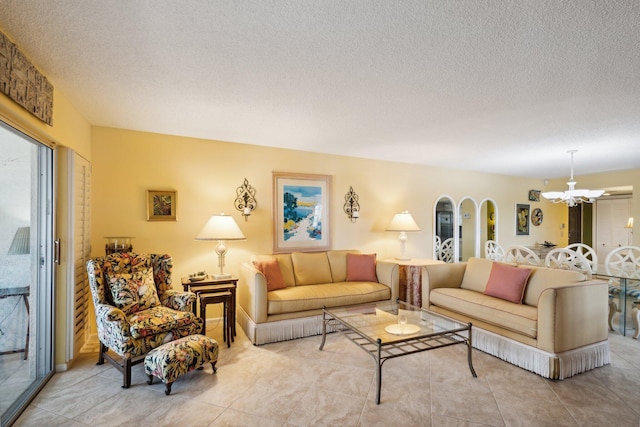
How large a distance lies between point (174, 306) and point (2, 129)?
6.00ft

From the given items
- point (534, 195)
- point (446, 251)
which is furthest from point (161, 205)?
point (534, 195)

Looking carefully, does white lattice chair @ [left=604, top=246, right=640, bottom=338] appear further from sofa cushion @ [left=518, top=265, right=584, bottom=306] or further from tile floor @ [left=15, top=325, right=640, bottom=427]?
sofa cushion @ [left=518, top=265, right=584, bottom=306]

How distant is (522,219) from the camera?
6.87 meters

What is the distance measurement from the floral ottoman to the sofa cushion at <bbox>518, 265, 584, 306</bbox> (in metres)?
3.01

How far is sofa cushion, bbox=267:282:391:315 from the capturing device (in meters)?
3.35

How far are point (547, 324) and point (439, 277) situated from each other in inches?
52.4

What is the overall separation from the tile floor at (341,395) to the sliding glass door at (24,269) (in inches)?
6.8

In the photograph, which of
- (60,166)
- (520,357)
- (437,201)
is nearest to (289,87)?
(60,166)

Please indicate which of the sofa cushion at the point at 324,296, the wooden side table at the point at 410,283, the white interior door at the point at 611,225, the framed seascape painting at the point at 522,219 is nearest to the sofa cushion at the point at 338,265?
the sofa cushion at the point at 324,296

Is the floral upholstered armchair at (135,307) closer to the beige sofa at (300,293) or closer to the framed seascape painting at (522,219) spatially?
the beige sofa at (300,293)

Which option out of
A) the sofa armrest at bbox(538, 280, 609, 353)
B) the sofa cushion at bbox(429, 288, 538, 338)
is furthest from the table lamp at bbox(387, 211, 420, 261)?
the sofa armrest at bbox(538, 280, 609, 353)

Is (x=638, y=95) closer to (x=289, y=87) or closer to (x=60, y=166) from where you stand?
Answer: (x=289, y=87)

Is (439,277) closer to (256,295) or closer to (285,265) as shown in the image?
(285,265)

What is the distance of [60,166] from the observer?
2717 millimetres
